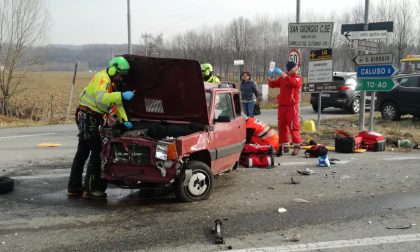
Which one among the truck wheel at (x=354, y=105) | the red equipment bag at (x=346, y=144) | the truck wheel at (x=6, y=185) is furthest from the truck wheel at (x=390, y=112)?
the truck wheel at (x=6, y=185)

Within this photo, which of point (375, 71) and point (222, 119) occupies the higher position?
point (375, 71)

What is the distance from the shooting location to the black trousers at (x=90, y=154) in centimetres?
656

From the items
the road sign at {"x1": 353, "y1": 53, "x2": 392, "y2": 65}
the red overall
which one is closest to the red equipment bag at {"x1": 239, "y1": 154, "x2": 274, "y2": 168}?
the red overall

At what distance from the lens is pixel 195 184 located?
20.8 feet

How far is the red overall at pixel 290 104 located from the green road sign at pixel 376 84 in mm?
2301

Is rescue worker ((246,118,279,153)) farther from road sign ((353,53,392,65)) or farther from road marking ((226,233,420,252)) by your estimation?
road marking ((226,233,420,252))

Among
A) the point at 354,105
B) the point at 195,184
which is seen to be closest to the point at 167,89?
the point at 195,184

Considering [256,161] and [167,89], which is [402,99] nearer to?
[256,161]

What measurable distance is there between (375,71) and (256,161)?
15.2 feet

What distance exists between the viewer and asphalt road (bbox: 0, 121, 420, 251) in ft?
15.6

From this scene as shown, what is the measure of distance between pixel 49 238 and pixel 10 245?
0.38 metres

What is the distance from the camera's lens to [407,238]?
4.91 m

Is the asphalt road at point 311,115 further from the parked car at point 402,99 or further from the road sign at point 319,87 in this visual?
the road sign at point 319,87

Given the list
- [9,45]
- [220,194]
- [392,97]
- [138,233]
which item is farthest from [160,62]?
[9,45]
